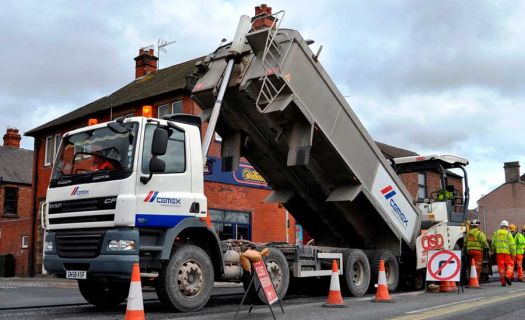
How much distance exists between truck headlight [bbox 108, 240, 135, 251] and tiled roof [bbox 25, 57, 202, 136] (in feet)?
41.6

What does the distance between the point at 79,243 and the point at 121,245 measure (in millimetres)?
785

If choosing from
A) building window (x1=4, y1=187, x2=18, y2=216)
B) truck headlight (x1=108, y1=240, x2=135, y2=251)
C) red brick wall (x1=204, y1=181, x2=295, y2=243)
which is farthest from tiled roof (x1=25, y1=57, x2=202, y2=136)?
truck headlight (x1=108, y1=240, x2=135, y2=251)

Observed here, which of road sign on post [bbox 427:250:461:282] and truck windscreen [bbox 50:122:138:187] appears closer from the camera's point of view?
truck windscreen [bbox 50:122:138:187]

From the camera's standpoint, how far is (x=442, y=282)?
39.5 feet

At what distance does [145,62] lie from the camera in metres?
26.6

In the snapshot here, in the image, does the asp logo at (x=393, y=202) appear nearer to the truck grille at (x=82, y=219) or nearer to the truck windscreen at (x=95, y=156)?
the truck windscreen at (x=95, y=156)

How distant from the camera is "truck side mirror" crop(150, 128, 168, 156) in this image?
7.47 metres

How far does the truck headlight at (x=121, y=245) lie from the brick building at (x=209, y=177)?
9843 millimetres

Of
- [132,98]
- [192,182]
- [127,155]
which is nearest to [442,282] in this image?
[192,182]

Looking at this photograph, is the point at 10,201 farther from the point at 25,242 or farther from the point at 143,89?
the point at 143,89

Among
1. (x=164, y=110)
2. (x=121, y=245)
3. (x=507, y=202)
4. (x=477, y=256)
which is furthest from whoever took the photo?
(x=507, y=202)

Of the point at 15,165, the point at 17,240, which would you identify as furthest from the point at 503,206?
the point at 17,240

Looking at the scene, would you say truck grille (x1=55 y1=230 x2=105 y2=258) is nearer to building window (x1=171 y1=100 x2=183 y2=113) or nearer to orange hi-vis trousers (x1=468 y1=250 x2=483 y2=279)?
orange hi-vis trousers (x1=468 y1=250 x2=483 y2=279)

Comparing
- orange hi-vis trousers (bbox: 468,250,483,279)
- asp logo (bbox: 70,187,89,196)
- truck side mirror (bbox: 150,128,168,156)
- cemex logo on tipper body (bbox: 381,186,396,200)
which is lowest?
orange hi-vis trousers (bbox: 468,250,483,279)
